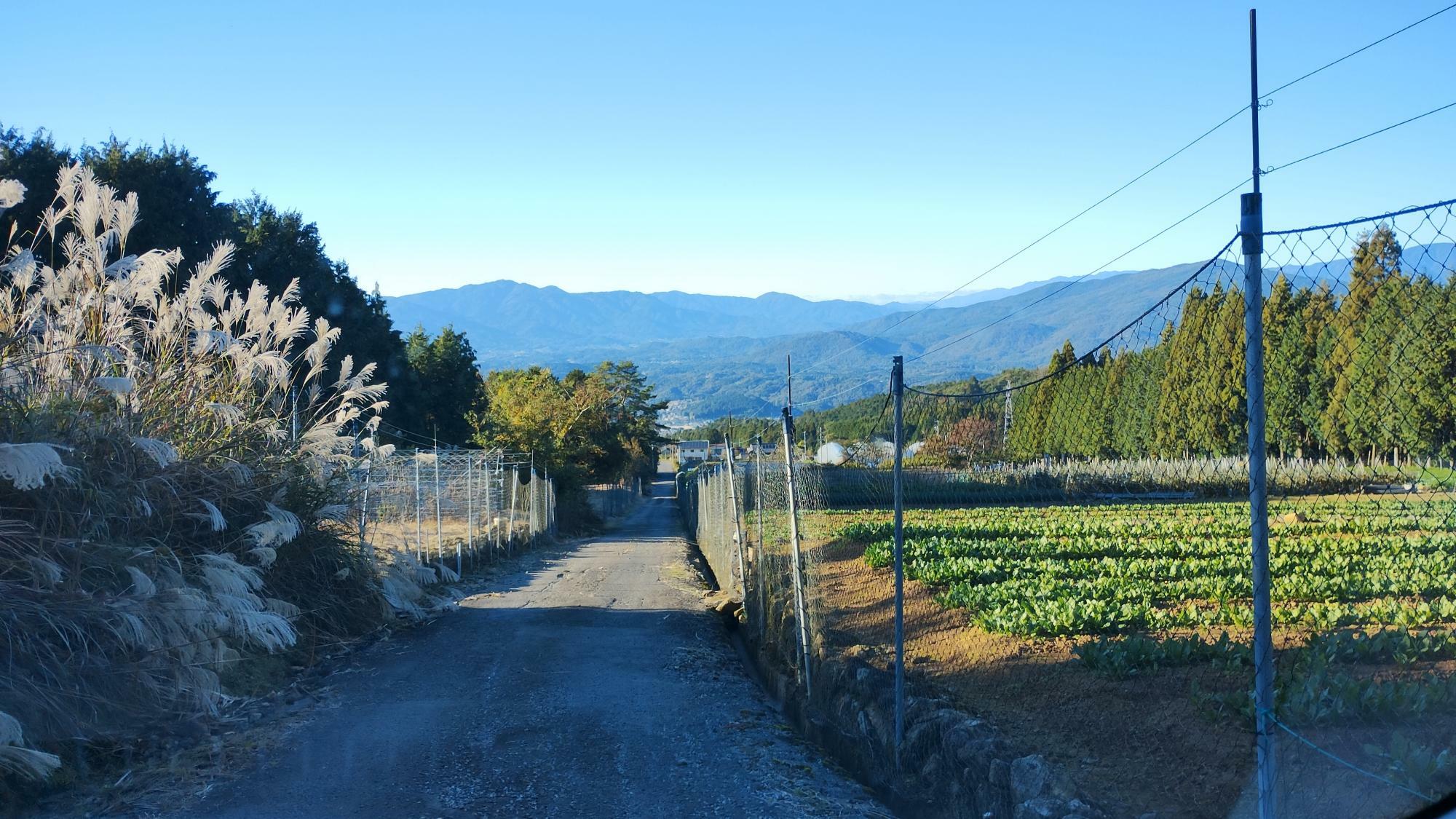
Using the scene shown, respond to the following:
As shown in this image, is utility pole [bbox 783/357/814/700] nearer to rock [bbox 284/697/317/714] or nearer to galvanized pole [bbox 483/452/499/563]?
rock [bbox 284/697/317/714]

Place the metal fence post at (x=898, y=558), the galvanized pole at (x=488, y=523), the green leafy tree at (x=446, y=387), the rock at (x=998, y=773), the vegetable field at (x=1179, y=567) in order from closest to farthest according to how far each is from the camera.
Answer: the rock at (x=998, y=773) → the metal fence post at (x=898, y=558) → the vegetable field at (x=1179, y=567) → the galvanized pole at (x=488, y=523) → the green leafy tree at (x=446, y=387)

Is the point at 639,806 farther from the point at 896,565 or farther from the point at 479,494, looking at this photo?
the point at 479,494

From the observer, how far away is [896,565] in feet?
20.1

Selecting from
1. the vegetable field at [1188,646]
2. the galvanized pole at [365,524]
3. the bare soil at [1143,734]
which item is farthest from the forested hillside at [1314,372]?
the galvanized pole at [365,524]

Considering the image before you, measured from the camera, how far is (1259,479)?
335 cm

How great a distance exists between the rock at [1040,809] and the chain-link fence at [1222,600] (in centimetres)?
8

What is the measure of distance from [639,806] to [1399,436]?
3.98m

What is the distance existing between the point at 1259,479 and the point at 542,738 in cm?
491

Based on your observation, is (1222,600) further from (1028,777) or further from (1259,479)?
(1259,479)

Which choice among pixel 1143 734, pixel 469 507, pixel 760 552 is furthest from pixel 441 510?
pixel 1143 734

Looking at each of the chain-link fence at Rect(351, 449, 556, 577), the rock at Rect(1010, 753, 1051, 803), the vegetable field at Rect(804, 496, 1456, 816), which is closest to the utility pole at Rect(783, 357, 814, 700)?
the vegetable field at Rect(804, 496, 1456, 816)

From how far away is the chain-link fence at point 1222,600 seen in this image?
3.73 m

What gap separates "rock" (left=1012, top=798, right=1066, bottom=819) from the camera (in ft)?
13.4

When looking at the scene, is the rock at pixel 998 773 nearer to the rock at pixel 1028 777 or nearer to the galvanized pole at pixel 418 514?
the rock at pixel 1028 777
